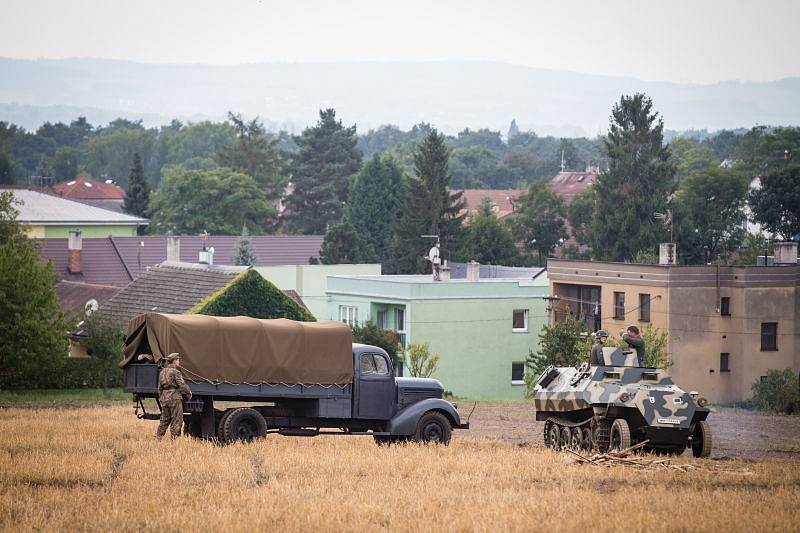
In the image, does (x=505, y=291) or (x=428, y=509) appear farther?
(x=505, y=291)

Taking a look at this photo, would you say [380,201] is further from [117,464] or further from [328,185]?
[117,464]

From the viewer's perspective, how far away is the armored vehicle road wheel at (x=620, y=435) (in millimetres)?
27266

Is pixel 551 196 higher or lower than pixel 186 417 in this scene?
higher

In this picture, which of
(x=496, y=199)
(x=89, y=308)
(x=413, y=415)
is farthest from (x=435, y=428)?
(x=496, y=199)

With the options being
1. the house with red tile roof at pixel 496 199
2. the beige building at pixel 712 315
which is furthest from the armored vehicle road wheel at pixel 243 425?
the house with red tile roof at pixel 496 199

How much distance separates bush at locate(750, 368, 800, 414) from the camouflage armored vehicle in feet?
81.5

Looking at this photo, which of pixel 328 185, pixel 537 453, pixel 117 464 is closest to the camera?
pixel 117 464

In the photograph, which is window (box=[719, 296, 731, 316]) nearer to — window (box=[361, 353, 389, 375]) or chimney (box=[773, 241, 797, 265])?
chimney (box=[773, 241, 797, 265])

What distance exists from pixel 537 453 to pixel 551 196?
106 meters

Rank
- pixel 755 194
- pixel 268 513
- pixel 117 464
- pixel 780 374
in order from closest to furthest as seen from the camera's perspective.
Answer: pixel 268 513
pixel 117 464
pixel 780 374
pixel 755 194

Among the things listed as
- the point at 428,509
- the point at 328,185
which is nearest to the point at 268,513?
the point at 428,509

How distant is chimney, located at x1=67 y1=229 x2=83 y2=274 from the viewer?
294ft

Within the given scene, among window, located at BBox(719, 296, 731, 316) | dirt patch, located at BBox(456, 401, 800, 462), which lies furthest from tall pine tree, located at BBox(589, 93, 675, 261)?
dirt patch, located at BBox(456, 401, 800, 462)

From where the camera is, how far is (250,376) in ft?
93.4
